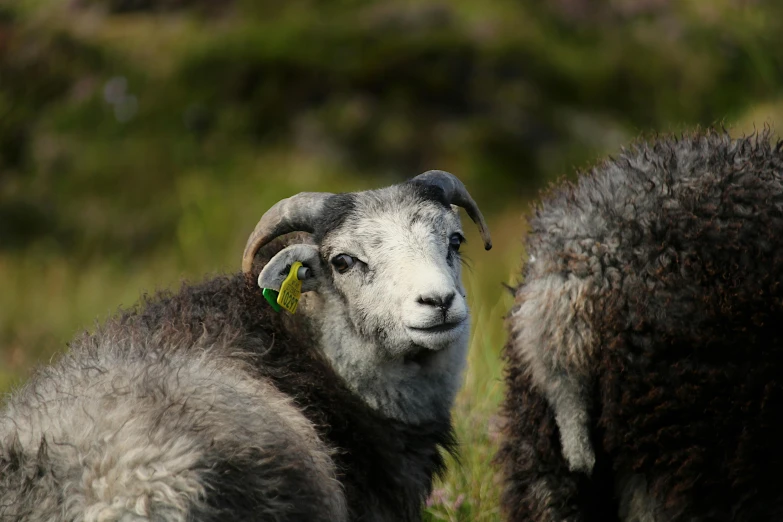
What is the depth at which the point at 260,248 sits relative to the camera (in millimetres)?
5984

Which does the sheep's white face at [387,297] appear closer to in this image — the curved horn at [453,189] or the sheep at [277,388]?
the sheep at [277,388]

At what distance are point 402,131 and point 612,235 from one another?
42.8 feet

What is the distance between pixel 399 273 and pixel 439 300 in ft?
1.09

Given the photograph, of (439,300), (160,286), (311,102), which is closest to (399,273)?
(439,300)

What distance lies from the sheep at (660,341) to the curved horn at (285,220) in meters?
1.40

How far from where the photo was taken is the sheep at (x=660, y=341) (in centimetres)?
444

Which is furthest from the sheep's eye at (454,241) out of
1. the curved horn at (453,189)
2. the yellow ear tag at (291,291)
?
the yellow ear tag at (291,291)

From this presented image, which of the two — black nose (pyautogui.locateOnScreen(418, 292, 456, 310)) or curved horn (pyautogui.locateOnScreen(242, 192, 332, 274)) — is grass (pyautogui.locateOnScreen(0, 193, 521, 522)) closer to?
black nose (pyautogui.locateOnScreen(418, 292, 456, 310))

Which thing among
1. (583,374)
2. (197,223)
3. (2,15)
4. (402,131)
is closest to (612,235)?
(583,374)

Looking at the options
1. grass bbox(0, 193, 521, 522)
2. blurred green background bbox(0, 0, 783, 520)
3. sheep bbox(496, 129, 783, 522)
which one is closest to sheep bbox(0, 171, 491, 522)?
sheep bbox(496, 129, 783, 522)

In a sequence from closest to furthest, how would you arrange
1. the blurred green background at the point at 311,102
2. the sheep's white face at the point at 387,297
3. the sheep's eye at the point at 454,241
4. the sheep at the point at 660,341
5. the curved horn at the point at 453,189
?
1. the sheep at the point at 660,341
2. the sheep's white face at the point at 387,297
3. the sheep's eye at the point at 454,241
4. the curved horn at the point at 453,189
5. the blurred green background at the point at 311,102

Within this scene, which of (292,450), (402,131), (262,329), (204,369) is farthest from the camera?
(402,131)

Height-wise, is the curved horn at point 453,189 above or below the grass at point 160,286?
below

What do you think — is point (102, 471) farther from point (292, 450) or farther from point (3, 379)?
point (3, 379)
